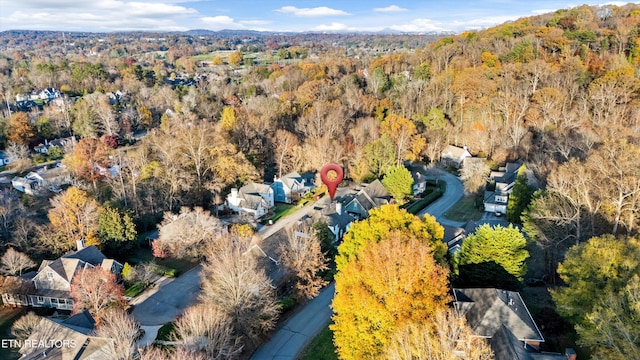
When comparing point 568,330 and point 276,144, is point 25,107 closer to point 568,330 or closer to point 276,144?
point 276,144

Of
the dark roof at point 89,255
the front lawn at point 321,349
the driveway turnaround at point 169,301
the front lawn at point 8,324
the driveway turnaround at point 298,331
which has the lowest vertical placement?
the front lawn at point 8,324

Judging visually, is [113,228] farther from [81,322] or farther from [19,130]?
[19,130]

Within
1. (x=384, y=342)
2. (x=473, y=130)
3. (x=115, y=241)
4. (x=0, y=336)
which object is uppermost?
(x=473, y=130)

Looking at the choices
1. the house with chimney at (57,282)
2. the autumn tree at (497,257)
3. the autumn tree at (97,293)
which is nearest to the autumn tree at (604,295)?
the autumn tree at (497,257)

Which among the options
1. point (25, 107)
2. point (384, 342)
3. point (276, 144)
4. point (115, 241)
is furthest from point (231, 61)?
point (384, 342)

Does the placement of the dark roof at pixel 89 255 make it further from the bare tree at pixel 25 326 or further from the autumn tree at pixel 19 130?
the autumn tree at pixel 19 130

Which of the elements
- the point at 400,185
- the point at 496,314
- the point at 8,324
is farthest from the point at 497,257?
the point at 8,324
